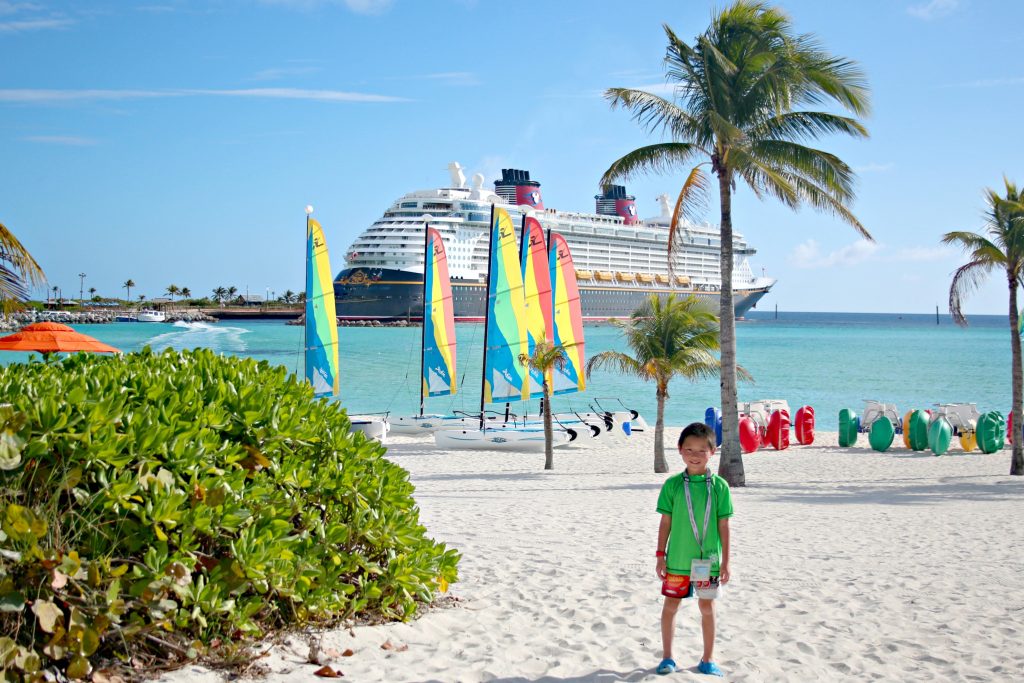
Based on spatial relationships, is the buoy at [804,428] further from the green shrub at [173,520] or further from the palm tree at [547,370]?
the green shrub at [173,520]

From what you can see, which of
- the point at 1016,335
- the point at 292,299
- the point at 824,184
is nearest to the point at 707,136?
the point at 824,184

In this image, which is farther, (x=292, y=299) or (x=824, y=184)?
(x=292, y=299)

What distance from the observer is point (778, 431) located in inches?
733

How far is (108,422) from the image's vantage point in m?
3.37

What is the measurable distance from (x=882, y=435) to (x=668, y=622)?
15.9 m

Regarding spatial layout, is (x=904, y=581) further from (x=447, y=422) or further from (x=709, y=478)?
(x=447, y=422)

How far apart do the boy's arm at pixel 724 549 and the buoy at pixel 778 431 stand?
15.4m

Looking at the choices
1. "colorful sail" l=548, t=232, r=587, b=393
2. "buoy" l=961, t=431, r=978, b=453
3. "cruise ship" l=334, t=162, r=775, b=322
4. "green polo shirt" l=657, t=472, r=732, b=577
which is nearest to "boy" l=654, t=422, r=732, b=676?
"green polo shirt" l=657, t=472, r=732, b=577

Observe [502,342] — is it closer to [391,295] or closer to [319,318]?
[319,318]

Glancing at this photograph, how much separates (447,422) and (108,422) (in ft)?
55.6

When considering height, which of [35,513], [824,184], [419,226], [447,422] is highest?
[419,226]

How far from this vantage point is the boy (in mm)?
3799

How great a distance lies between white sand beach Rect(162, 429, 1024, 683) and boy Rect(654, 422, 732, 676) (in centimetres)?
22

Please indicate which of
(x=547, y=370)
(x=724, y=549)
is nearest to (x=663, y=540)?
(x=724, y=549)
